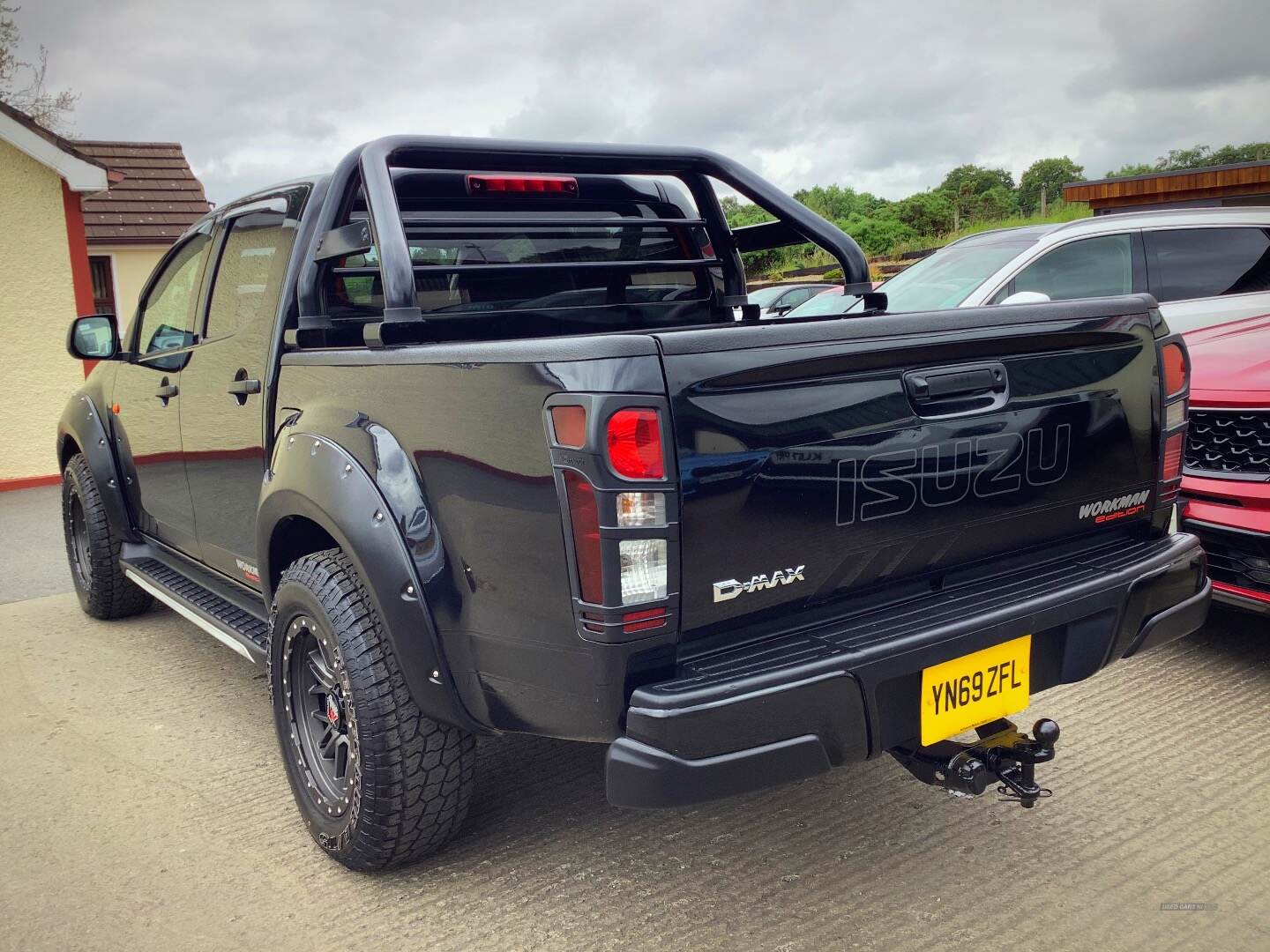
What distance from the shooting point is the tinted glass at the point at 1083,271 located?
608 centimetres

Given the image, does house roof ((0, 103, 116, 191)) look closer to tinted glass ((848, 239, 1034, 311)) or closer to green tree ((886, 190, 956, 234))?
tinted glass ((848, 239, 1034, 311))

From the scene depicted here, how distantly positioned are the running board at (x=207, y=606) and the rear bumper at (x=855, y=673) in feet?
5.44

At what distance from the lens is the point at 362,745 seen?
2541 mm

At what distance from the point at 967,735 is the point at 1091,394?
1349 millimetres

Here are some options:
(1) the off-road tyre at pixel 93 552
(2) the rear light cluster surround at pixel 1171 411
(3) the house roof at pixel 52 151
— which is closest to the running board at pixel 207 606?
(1) the off-road tyre at pixel 93 552

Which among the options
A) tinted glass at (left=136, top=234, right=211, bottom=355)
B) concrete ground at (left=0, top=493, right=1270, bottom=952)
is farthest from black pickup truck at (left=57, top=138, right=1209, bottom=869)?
tinted glass at (left=136, top=234, right=211, bottom=355)

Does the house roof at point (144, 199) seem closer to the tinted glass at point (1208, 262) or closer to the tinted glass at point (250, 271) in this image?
the tinted glass at point (250, 271)

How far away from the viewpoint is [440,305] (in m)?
3.32

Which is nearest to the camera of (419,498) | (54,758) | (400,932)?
(419,498)

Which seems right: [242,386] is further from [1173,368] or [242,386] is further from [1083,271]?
[1083,271]

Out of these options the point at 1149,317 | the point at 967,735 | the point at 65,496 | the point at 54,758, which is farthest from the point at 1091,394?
the point at 65,496

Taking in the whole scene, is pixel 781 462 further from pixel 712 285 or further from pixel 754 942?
pixel 712 285

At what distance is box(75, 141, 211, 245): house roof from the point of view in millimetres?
16328

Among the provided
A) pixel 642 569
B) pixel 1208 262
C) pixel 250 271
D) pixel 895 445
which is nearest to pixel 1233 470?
pixel 895 445
